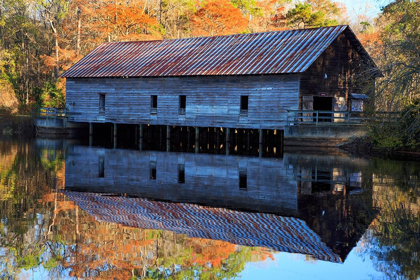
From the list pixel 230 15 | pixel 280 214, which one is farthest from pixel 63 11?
pixel 280 214

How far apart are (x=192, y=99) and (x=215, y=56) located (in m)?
2.87

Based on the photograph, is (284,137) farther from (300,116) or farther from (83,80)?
(83,80)

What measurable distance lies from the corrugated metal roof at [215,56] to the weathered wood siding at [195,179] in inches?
314

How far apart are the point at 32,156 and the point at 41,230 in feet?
48.1

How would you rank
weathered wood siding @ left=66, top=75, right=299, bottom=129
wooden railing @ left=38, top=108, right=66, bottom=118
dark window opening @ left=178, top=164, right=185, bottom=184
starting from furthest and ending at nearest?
wooden railing @ left=38, top=108, right=66, bottom=118 → weathered wood siding @ left=66, top=75, right=299, bottom=129 → dark window opening @ left=178, top=164, right=185, bottom=184

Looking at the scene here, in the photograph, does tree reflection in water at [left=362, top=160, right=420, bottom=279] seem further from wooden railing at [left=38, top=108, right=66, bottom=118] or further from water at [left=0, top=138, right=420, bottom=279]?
wooden railing at [left=38, top=108, right=66, bottom=118]

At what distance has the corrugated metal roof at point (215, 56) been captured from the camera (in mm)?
31188

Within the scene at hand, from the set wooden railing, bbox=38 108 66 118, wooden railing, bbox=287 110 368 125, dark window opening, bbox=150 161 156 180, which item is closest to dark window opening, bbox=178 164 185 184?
dark window opening, bbox=150 161 156 180

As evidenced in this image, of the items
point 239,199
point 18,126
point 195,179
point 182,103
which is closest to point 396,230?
point 239,199

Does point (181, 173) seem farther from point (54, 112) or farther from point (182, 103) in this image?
point (54, 112)

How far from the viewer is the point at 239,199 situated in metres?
13.7

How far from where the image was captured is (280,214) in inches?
464

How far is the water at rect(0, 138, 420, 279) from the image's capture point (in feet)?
26.9

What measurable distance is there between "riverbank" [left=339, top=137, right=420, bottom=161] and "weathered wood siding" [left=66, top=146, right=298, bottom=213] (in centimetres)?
550
